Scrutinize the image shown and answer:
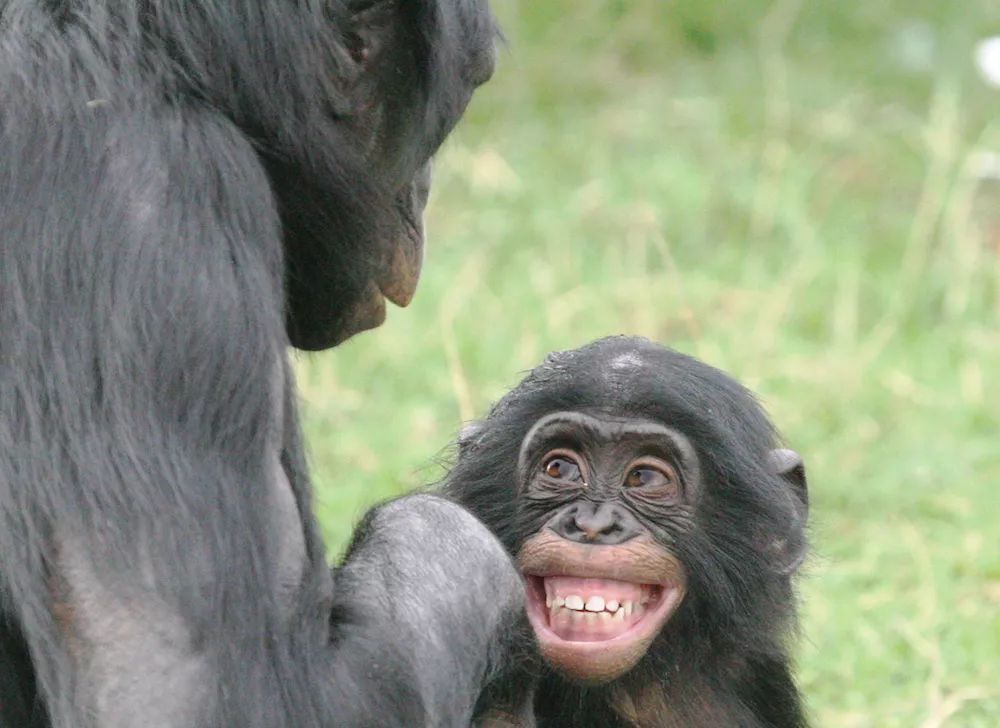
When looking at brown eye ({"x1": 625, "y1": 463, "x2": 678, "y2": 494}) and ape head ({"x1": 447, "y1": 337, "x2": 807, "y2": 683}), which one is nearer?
ape head ({"x1": 447, "y1": 337, "x2": 807, "y2": 683})

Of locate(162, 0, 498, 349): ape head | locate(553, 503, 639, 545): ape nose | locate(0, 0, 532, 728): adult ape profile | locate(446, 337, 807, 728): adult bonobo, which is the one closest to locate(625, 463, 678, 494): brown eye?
locate(446, 337, 807, 728): adult bonobo

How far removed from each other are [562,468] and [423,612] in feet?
4.80

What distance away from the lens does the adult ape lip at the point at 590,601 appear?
550cm

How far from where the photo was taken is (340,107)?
16.1 ft

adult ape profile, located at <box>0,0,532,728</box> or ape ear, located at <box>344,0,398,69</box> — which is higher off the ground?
ape ear, located at <box>344,0,398,69</box>

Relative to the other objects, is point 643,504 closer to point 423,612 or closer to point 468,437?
point 468,437

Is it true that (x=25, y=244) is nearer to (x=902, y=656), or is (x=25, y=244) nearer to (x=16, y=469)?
(x=16, y=469)

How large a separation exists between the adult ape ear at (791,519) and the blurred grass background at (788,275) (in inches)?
28.6

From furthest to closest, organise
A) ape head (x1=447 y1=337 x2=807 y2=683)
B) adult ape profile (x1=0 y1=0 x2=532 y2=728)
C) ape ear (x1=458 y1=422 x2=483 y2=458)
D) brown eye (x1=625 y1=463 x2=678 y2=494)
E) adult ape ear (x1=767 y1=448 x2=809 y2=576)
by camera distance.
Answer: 1. ape ear (x1=458 y1=422 x2=483 y2=458)
2. adult ape ear (x1=767 y1=448 x2=809 y2=576)
3. brown eye (x1=625 y1=463 x2=678 y2=494)
4. ape head (x1=447 y1=337 x2=807 y2=683)
5. adult ape profile (x1=0 y1=0 x2=532 y2=728)

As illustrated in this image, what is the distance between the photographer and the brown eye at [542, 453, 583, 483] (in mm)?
5938

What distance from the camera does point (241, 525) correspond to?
4.23 m

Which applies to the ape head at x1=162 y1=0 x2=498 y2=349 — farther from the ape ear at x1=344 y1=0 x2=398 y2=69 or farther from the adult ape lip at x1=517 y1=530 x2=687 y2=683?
the adult ape lip at x1=517 y1=530 x2=687 y2=683

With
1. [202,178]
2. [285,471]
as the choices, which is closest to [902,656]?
[285,471]

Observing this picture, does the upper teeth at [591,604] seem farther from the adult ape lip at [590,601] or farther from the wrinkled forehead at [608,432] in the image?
the wrinkled forehead at [608,432]
